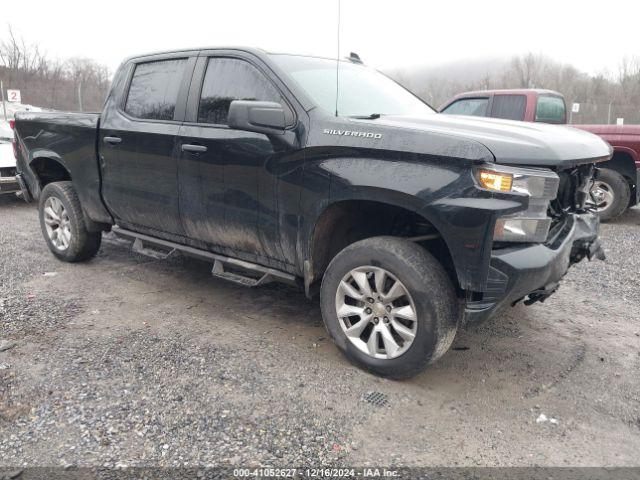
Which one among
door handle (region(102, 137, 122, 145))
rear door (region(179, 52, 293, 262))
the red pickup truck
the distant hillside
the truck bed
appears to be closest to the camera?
rear door (region(179, 52, 293, 262))

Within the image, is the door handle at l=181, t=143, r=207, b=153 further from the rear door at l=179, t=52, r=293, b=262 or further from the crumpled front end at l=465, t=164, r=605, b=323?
the crumpled front end at l=465, t=164, r=605, b=323

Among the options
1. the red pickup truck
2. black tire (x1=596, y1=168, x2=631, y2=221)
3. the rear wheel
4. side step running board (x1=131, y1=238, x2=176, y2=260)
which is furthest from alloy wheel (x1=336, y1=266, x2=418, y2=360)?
black tire (x1=596, y1=168, x2=631, y2=221)

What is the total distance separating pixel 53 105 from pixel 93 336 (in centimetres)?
2453

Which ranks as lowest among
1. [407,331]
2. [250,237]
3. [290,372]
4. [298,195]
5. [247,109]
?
[290,372]

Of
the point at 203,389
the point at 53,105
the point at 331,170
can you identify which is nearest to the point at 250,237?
the point at 331,170

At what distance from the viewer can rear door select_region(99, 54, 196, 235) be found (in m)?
4.02

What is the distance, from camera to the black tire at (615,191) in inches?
288

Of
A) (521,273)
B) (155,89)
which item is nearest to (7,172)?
(155,89)

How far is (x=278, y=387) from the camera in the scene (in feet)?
9.97

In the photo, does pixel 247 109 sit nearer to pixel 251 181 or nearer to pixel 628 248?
pixel 251 181

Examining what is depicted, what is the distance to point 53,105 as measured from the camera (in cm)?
2462

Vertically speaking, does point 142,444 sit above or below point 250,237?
below

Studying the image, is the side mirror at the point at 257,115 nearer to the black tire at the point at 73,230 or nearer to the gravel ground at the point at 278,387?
the gravel ground at the point at 278,387

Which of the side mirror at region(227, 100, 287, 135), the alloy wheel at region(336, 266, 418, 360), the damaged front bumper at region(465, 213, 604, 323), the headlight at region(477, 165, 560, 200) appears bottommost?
the alloy wheel at region(336, 266, 418, 360)
